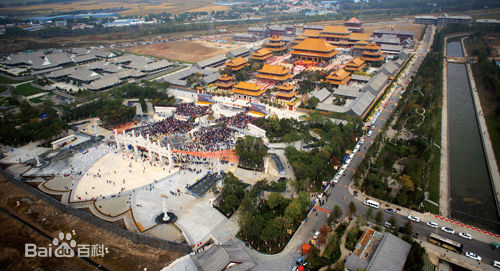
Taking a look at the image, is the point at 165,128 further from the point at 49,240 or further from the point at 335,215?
the point at 335,215

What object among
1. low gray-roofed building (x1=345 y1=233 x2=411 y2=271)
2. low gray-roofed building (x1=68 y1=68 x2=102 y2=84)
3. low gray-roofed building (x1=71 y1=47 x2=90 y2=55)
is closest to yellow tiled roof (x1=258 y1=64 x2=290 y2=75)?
low gray-roofed building (x1=68 y1=68 x2=102 y2=84)

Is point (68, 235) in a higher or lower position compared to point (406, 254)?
lower

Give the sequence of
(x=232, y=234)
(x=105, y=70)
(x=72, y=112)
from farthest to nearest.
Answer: (x=105, y=70)
(x=72, y=112)
(x=232, y=234)

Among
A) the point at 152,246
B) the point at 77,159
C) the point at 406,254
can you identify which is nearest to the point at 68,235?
the point at 152,246

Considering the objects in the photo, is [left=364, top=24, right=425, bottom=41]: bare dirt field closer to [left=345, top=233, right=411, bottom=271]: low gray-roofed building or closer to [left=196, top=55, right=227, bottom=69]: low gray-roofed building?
[left=196, top=55, right=227, bottom=69]: low gray-roofed building

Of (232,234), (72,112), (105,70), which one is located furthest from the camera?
(105,70)

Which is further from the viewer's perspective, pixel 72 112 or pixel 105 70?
pixel 105 70

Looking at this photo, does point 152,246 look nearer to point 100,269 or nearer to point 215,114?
point 100,269
